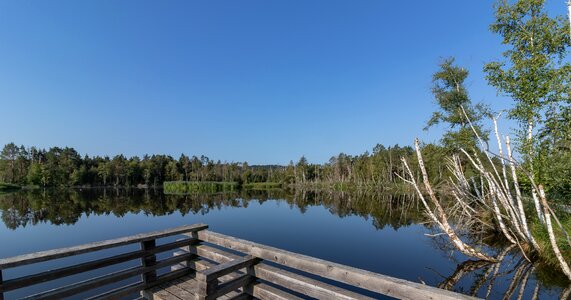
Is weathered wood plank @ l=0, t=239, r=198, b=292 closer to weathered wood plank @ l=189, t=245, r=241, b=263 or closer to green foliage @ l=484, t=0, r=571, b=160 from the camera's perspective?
weathered wood plank @ l=189, t=245, r=241, b=263

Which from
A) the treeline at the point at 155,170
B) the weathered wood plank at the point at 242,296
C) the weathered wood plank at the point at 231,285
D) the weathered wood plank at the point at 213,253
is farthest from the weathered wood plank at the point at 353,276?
the treeline at the point at 155,170

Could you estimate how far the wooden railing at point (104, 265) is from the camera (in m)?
3.78

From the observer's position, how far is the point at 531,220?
531 inches

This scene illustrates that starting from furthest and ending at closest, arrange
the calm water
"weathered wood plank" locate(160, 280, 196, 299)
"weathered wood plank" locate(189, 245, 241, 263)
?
the calm water → "weathered wood plank" locate(189, 245, 241, 263) → "weathered wood plank" locate(160, 280, 196, 299)

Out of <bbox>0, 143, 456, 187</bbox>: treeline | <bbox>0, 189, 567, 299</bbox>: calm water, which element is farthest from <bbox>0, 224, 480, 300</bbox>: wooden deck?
<bbox>0, 143, 456, 187</bbox>: treeline

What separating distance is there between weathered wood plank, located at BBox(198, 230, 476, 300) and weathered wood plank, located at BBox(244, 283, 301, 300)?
46 centimetres

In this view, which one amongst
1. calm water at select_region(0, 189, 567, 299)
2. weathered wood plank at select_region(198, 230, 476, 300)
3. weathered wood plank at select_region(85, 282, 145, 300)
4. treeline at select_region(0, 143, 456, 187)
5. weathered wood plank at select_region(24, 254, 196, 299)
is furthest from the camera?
treeline at select_region(0, 143, 456, 187)

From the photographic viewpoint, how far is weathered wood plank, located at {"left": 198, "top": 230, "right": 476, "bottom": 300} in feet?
9.32

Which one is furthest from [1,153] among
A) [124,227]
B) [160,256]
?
[160,256]

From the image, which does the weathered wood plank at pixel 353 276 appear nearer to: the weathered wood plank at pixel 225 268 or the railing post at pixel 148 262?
the weathered wood plank at pixel 225 268

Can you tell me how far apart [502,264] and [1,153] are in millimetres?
118909

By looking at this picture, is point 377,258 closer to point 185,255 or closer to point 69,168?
point 185,255

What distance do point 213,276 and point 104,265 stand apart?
214 cm

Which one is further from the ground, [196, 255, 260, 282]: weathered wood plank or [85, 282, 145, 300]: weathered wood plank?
[196, 255, 260, 282]: weathered wood plank
